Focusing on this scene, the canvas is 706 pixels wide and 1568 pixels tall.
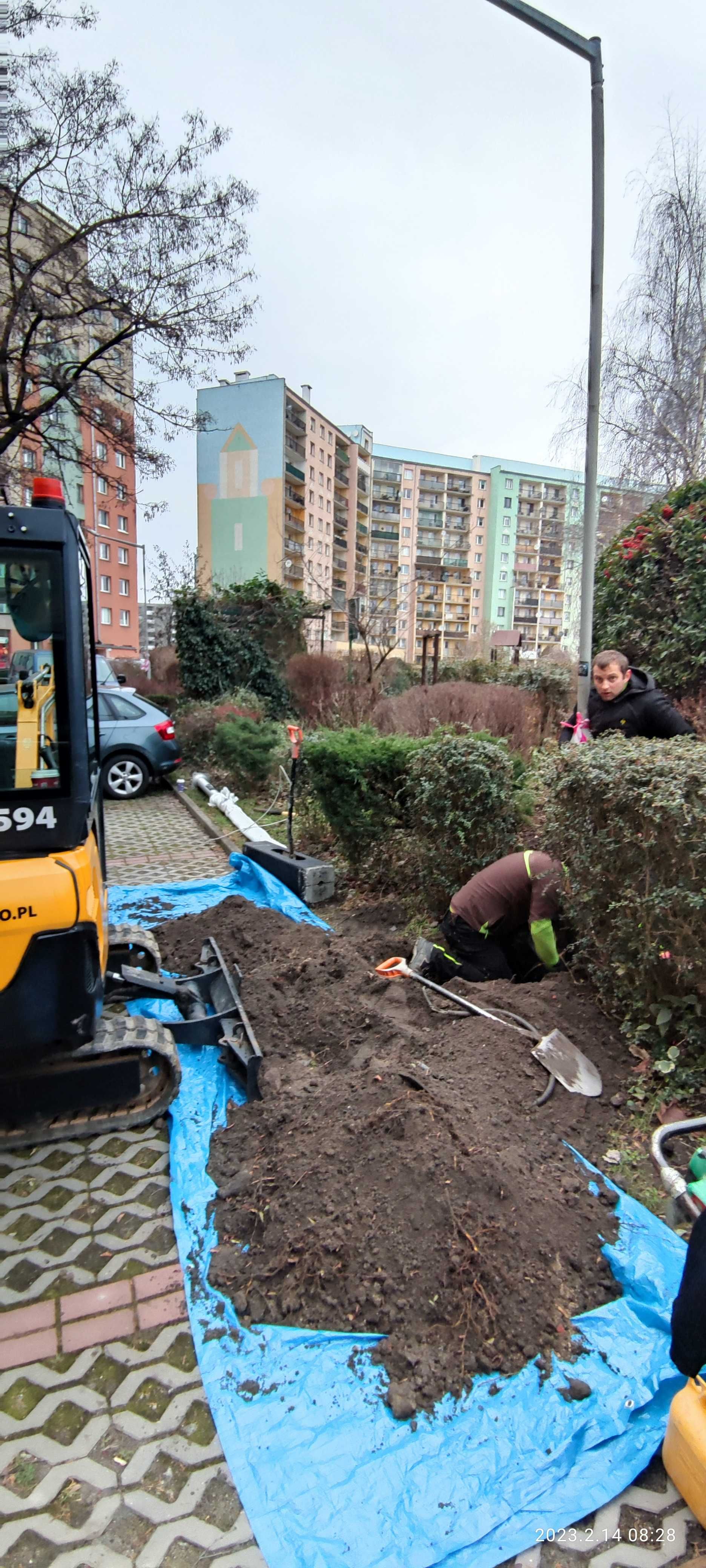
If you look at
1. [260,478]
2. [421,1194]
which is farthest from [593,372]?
[260,478]

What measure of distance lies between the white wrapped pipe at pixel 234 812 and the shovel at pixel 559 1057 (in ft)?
13.6

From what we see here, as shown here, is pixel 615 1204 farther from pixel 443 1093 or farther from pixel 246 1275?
pixel 246 1275

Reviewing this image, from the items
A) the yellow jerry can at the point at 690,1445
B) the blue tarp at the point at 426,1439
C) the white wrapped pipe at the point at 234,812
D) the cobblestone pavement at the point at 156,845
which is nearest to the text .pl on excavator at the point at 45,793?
the blue tarp at the point at 426,1439

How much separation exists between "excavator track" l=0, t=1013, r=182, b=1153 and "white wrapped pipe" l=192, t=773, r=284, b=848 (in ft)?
13.7

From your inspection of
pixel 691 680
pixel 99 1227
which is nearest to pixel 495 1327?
pixel 99 1227

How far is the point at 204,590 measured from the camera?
20.3m

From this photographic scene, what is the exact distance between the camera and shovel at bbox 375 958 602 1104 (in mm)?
3498

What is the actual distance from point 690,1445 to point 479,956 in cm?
293

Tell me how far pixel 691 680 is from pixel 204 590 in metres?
15.6

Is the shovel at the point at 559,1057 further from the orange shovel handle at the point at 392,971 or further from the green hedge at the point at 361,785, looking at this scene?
the green hedge at the point at 361,785

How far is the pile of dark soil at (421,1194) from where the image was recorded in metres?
2.32

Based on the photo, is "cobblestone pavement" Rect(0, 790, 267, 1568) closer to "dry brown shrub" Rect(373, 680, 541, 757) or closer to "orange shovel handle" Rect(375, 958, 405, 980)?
"orange shovel handle" Rect(375, 958, 405, 980)

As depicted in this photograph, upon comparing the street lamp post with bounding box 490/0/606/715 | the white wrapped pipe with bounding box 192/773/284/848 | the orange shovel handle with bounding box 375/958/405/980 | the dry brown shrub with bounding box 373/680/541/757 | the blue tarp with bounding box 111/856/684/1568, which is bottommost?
the blue tarp with bounding box 111/856/684/1568

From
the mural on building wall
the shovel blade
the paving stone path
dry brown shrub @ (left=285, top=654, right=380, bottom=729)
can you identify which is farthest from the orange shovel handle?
the mural on building wall
